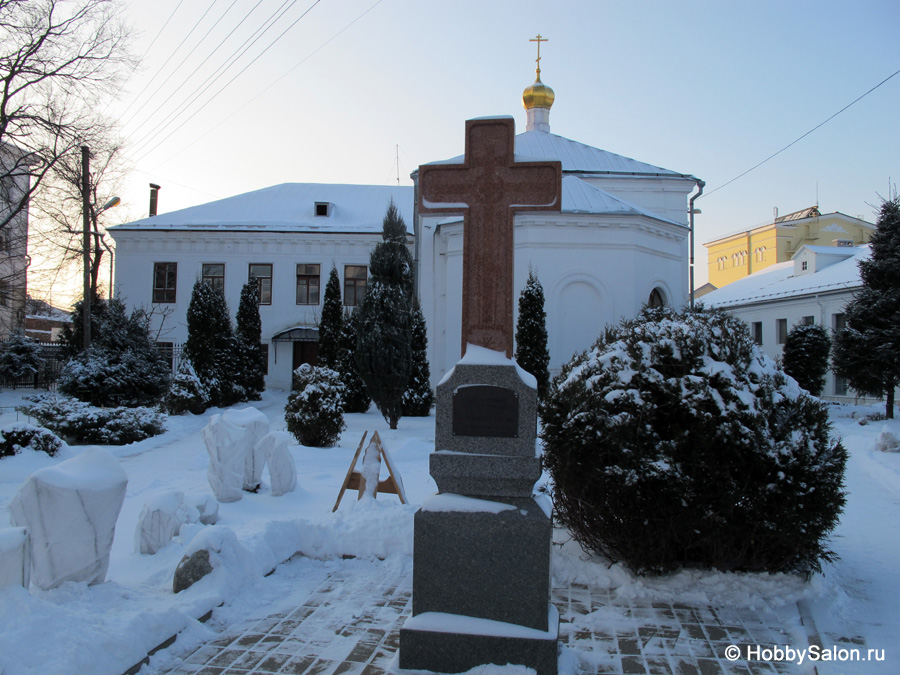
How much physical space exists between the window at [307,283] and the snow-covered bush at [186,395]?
29.9 ft

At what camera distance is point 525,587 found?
3.66 meters

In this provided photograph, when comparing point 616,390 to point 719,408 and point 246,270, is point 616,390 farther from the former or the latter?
point 246,270

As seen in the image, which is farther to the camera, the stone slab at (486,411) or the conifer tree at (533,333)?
the conifer tree at (533,333)

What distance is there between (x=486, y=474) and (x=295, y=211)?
26331 mm

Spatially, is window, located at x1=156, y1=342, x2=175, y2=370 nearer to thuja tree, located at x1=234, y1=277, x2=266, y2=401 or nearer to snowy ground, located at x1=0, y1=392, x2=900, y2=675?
thuja tree, located at x1=234, y1=277, x2=266, y2=401

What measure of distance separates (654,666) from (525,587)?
85 cm

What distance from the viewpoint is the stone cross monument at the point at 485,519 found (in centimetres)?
361

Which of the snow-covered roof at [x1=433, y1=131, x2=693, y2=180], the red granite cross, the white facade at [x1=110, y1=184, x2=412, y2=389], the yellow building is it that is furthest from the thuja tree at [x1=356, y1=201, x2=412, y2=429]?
the yellow building

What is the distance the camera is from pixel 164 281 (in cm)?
2683

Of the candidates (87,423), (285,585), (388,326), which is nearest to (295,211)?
(388,326)

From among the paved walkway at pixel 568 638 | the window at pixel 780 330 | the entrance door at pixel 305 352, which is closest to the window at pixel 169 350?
the entrance door at pixel 305 352

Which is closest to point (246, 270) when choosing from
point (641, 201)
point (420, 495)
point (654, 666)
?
point (641, 201)

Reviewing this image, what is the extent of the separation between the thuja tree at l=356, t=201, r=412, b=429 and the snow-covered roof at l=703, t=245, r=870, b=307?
A: 14486mm

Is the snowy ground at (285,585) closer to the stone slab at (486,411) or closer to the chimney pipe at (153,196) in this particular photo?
the stone slab at (486,411)
